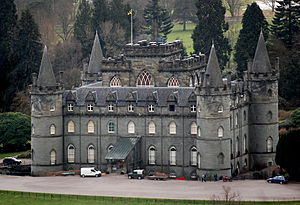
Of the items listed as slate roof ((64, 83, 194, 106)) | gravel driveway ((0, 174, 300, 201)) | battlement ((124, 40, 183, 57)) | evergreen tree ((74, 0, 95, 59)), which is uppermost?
evergreen tree ((74, 0, 95, 59))

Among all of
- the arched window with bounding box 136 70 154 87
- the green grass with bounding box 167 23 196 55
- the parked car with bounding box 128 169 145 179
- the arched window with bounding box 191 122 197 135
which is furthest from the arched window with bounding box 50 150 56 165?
the green grass with bounding box 167 23 196 55

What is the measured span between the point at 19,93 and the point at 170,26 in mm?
57987

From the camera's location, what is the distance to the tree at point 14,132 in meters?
126

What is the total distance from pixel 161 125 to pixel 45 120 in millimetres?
13936

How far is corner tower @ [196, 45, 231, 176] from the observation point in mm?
107312

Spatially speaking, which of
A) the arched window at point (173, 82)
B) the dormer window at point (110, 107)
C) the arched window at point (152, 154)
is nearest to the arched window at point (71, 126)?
the dormer window at point (110, 107)

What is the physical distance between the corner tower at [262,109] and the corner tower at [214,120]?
30.4 feet

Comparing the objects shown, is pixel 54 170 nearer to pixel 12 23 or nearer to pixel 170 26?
pixel 12 23

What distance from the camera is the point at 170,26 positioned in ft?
645

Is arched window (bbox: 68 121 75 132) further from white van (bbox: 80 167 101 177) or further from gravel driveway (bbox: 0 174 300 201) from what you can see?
gravel driveway (bbox: 0 174 300 201)

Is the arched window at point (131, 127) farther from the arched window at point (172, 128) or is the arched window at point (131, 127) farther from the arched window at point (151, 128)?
the arched window at point (172, 128)

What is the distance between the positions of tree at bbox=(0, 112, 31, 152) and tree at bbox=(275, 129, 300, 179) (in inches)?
1456

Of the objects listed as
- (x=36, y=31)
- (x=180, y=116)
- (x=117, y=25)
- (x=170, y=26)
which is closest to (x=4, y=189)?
(x=180, y=116)

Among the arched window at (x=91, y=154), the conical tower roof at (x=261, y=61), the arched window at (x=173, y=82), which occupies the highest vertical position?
the conical tower roof at (x=261, y=61)
